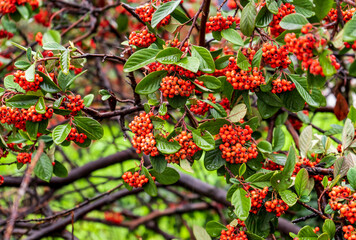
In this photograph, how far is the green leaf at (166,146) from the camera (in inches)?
52.2

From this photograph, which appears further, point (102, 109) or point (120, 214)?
point (120, 214)

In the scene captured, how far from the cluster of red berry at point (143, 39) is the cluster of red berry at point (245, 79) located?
0.34m

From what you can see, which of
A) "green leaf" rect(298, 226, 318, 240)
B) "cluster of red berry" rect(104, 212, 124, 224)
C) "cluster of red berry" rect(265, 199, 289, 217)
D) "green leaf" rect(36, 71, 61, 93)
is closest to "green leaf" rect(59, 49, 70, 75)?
"green leaf" rect(36, 71, 61, 93)

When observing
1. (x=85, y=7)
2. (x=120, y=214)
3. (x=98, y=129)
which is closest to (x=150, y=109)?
(x=98, y=129)

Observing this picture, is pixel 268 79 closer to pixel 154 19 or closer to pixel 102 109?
pixel 154 19

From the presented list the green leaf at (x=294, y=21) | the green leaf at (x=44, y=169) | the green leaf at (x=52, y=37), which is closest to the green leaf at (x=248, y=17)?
the green leaf at (x=294, y=21)

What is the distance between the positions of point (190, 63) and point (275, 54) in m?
0.32

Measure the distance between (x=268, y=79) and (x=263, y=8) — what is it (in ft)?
0.88

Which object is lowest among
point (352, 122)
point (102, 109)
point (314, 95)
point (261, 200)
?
point (102, 109)

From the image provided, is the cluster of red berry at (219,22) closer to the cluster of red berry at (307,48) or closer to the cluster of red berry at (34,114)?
the cluster of red berry at (307,48)

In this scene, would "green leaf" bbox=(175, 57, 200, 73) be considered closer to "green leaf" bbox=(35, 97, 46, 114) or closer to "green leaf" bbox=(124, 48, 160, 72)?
"green leaf" bbox=(124, 48, 160, 72)

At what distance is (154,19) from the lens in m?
1.39

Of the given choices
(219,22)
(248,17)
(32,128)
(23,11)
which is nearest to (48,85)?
(32,128)

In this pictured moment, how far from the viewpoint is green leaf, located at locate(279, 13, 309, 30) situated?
3.79 feet
